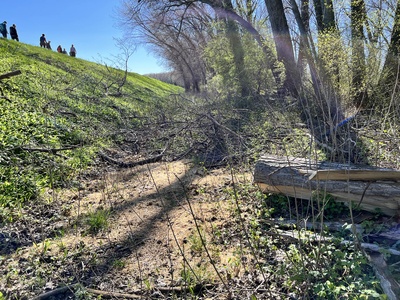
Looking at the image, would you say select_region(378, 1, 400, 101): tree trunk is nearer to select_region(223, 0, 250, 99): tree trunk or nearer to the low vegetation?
the low vegetation

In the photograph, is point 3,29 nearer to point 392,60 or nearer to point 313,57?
point 313,57

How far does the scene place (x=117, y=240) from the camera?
3312 mm

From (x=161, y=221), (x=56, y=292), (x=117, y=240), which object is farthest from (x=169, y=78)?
(x=56, y=292)

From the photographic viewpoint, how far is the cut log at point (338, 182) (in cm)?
295

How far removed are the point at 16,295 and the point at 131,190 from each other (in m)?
2.36

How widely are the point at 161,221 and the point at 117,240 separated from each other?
23.5 inches

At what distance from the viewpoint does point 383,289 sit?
204cm

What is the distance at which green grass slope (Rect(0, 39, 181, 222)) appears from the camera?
4.47m

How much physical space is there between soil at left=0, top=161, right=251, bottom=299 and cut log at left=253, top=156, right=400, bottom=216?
716 millimetres

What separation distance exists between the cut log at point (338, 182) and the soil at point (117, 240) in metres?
0.72

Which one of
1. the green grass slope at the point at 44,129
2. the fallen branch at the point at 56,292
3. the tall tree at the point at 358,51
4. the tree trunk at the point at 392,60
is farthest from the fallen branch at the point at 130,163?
the tree trunk at the point at 392,60

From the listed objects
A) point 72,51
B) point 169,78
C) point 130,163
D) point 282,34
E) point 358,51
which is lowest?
point 130,163

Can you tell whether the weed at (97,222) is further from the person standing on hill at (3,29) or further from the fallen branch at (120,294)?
the person standing on hill at (3,29)

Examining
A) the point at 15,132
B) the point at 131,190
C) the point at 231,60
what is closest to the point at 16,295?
the point at 131,190
